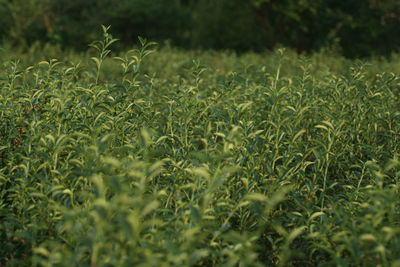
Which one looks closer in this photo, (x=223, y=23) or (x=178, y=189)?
(x=178, y=189)

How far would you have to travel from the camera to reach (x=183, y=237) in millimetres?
2436

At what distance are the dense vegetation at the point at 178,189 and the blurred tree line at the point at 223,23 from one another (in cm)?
1196

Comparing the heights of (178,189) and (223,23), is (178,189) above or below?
above

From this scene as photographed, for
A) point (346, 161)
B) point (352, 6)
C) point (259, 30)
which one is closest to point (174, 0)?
point (259, 30)

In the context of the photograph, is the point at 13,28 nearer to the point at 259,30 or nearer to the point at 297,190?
the point at 259,30

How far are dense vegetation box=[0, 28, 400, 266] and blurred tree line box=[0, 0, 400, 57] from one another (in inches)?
471

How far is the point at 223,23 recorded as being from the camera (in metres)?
18.8

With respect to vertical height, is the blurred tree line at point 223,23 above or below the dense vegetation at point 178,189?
below

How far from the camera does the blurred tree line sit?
15883 millimetres

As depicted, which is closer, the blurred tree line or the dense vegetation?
the dense vegetation

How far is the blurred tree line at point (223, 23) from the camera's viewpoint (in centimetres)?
1588

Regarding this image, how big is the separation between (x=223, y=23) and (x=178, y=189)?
16524mm

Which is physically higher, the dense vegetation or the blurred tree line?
the dense vegetation

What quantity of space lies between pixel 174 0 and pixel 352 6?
732 centimetres
